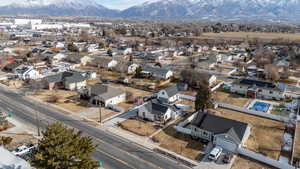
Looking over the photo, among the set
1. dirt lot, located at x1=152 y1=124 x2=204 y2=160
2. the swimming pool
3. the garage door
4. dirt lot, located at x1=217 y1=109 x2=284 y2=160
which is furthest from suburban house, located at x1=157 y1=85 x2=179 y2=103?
the garage door

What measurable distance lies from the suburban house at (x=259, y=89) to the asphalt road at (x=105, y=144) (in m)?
30.4

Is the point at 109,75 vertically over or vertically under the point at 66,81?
Result: under

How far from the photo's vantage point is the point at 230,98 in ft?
150

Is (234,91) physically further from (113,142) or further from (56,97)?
(56,97)

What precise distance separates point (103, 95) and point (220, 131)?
74.0 ft

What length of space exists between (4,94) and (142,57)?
53.4 meters

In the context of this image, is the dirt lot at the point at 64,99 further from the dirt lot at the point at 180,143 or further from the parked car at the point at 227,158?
the parked car at the point at 227,158

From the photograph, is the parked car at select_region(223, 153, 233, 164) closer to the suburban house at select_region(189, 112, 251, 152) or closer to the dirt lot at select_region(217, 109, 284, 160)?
the suburban house at select_region(189, 112, 251, 152)

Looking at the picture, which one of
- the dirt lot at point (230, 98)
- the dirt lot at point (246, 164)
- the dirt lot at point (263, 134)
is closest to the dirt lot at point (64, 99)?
the dirt lot at point (263, 134)

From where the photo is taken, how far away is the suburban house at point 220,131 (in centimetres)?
2709

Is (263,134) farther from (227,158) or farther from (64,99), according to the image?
(64,99)

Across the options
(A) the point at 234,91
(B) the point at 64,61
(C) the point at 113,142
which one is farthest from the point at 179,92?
(B) the point at 64,61

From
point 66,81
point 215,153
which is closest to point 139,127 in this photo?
point 215,153

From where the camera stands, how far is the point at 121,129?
32.1m
